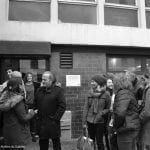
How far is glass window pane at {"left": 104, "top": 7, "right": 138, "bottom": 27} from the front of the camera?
9.48 m

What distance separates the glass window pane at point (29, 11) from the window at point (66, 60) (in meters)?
1.16

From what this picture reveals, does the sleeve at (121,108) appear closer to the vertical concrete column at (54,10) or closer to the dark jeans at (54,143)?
the dark jeans at (54,143)

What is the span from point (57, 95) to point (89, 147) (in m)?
1.14

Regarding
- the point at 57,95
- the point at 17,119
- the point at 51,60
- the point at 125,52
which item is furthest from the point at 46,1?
the point at 17,119

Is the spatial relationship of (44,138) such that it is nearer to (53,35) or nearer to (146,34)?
(53,35)

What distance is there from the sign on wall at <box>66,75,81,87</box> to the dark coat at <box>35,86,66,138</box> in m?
3.49

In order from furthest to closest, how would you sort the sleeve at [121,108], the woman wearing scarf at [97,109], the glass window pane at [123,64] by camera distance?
the glass window pane at [123,64] → the woman wearing scarf at [97,109] → the sleeve at [121,108]

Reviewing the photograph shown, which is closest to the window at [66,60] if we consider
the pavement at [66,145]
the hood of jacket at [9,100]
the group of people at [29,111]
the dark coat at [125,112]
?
the pavement at [66,145]

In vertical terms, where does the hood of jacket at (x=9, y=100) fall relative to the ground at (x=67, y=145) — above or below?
above

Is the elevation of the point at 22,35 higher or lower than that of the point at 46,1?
lower

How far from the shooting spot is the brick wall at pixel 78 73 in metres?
8.66

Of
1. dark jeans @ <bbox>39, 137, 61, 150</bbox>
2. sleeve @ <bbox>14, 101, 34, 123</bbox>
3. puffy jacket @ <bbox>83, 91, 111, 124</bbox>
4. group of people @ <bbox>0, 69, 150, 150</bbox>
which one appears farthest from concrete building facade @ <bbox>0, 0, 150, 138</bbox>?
sleeve @ <bbox>14, 101, 34, 123</bbox>

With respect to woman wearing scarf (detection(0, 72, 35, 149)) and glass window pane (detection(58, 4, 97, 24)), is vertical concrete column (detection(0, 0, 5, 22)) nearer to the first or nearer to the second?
glass window pane (detection(58, 4, 97, 24))

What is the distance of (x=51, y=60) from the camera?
8625 mm
